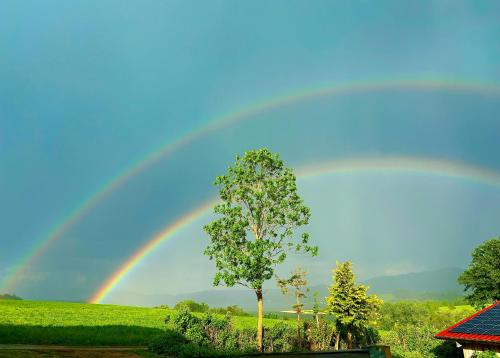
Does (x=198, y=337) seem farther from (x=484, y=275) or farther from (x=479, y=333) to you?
(x=484, y=275)

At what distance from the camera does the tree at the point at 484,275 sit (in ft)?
168

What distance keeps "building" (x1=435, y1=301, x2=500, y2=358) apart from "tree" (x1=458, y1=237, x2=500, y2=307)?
29136 millimetres

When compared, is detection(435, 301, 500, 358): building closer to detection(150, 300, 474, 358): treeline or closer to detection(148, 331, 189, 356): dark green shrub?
detection(150, 300, 474, 358): treeline

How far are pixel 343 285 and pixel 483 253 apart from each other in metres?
25.4

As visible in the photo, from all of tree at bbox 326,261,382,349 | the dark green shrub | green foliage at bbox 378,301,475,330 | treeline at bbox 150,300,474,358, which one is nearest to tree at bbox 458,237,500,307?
treeline at bbox 150,300,474,358

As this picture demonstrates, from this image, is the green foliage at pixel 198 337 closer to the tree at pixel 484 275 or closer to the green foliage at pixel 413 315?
the tree at pixel 484 275

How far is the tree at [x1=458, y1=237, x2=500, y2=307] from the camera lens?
168 feet

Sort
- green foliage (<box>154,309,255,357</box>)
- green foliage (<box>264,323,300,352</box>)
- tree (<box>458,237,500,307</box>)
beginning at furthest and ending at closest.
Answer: tree (<box>458,237,500,307</box>)
green foliage (<box>264,323,300,352</box>)
green foliage (<box>154,309,255,357</box>)

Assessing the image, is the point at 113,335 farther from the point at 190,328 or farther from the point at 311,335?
the point at 311,335

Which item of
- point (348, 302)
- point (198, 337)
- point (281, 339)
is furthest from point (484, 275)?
point (198, 337)

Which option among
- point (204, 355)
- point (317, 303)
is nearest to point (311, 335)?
point (317, 303)

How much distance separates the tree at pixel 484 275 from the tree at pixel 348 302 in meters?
20.3

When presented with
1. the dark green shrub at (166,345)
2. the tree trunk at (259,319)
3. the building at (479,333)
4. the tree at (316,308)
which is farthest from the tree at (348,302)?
the dark green shrub at (166,345)

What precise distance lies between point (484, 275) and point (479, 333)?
116 ft
